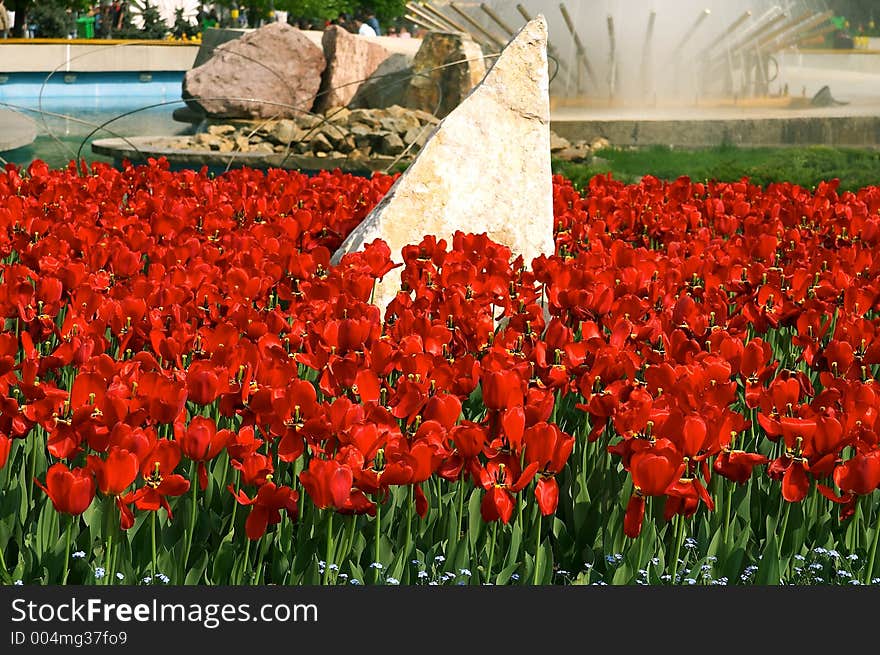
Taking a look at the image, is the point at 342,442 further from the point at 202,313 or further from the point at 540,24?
the point at 540,24

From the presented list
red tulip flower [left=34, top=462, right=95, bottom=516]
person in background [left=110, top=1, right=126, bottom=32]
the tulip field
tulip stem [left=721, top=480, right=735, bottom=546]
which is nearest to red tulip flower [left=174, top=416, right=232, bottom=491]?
the tulip field

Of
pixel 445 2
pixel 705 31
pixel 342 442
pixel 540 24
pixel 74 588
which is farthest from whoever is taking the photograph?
pixel 445 2

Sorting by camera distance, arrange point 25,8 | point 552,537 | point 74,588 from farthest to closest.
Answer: point 25,8 < point 552,537 < point 74,588

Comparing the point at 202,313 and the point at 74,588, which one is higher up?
the point at 202,313

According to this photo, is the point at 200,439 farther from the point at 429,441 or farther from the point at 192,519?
the point at 429,441

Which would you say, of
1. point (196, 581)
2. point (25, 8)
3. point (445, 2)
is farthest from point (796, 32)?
point (25, 8)

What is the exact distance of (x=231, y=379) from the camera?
123 inches

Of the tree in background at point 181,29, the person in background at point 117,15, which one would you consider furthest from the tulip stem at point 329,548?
the person in background at point 117,15

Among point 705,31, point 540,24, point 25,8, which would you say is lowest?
point 540,24

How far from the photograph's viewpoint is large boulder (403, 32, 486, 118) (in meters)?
14.9

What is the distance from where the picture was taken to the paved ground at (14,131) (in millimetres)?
15883

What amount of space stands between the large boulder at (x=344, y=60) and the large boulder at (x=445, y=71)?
14.9 ft

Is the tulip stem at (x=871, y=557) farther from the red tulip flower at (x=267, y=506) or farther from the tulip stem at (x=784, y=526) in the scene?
the red tulip flower at (x=267, y=506)

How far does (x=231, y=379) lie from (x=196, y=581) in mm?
613
